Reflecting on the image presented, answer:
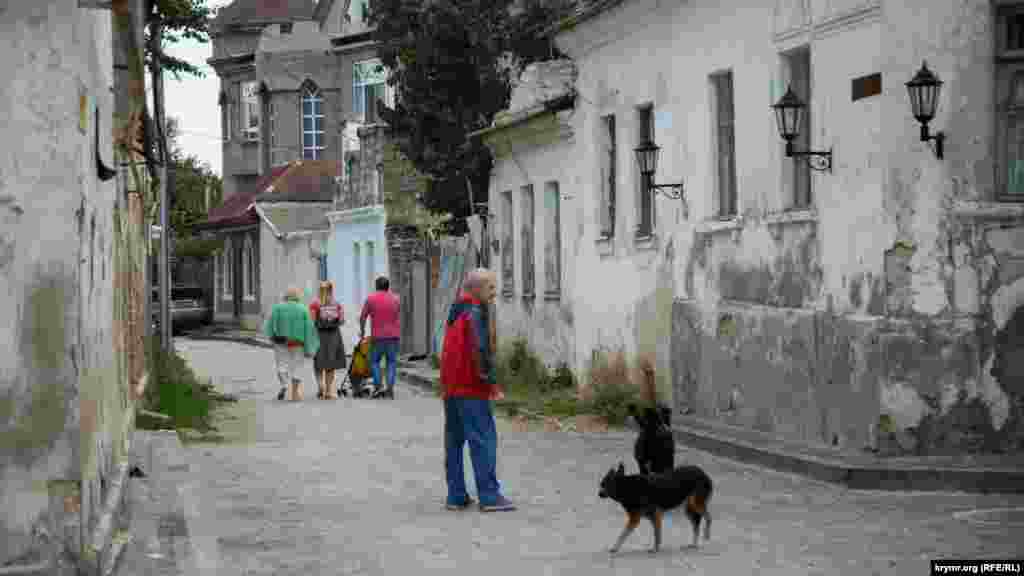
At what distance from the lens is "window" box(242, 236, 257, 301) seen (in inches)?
2350

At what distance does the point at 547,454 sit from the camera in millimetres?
17969

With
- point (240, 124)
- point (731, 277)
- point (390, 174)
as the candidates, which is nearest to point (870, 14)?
point (731, 277)

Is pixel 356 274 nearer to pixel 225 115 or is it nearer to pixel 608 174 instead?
pixel 608 174

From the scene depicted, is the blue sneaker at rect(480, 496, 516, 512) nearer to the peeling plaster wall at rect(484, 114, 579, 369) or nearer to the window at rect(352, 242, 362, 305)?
the peeling plaster wall at rect(484, 114, 579, 369)

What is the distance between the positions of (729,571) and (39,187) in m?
4.06

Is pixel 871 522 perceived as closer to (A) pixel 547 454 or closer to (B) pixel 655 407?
(B) pixel 655 407

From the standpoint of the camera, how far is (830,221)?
53.0ft

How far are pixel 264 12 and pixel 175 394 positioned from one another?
4419 centimetres

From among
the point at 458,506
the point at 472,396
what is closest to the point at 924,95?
the point at 472,396

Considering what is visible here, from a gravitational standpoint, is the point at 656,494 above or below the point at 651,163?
below

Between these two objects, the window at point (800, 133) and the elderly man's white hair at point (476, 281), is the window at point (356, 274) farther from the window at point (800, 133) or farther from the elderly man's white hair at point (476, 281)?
the elderly man's white hair at point (476, 281)

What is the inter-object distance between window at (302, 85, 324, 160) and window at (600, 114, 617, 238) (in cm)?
4082

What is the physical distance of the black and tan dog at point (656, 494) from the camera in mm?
10969

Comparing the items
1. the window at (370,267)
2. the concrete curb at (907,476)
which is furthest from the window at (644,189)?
the window at (370,267)
